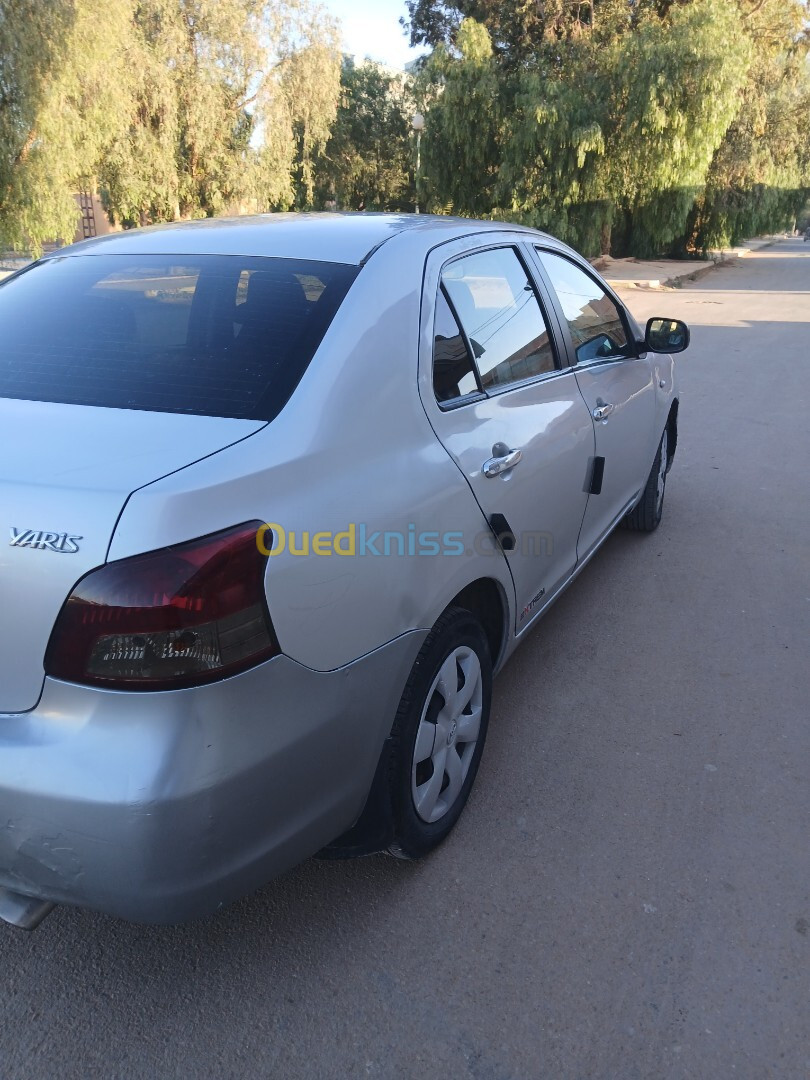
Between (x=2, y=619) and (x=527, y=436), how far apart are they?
6.01 ft

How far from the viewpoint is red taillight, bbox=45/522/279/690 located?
167 cm

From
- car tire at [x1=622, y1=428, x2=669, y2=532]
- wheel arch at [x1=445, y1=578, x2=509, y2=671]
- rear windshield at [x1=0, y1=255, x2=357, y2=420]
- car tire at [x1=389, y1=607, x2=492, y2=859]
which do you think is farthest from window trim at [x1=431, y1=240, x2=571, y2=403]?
car tire at [x1=622, y1=428, x2=669, y2=532]

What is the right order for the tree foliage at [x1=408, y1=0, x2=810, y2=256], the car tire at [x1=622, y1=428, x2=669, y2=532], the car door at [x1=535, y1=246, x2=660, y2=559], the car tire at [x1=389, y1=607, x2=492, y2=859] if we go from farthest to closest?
the tree foliage at [x1=408, y1=0, x2=810, y2=256], the car tire at [x1=622, y1=428, x2=669, y2=532], the car door at [x1=535, y1=246, x2=660, y2=559], the car tire at [x1=389, y1=607, x2=492, y2=859]

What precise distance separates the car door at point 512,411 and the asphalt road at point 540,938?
0.63m

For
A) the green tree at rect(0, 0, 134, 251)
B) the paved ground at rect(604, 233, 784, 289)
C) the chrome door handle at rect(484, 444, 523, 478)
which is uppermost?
the green tree at rect(0, 0, 134, 251)

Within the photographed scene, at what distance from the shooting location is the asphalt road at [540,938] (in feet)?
6.68

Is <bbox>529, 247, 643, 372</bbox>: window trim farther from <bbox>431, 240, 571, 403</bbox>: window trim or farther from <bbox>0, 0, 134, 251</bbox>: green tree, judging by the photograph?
<bbox>0, 0, 134, 251</bbox>: green tree

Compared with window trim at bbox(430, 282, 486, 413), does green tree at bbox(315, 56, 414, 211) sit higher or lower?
higher

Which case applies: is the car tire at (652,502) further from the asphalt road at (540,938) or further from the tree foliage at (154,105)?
the tree foliage at (154,105)

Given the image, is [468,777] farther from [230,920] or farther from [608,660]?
[608,660]

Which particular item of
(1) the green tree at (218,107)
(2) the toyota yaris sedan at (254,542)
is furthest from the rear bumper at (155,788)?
(1) the green tree at (218,107)

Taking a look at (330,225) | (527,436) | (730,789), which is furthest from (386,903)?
(330,225)

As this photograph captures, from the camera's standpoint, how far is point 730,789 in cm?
300

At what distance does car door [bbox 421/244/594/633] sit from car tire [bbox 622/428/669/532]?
1.62 metres
